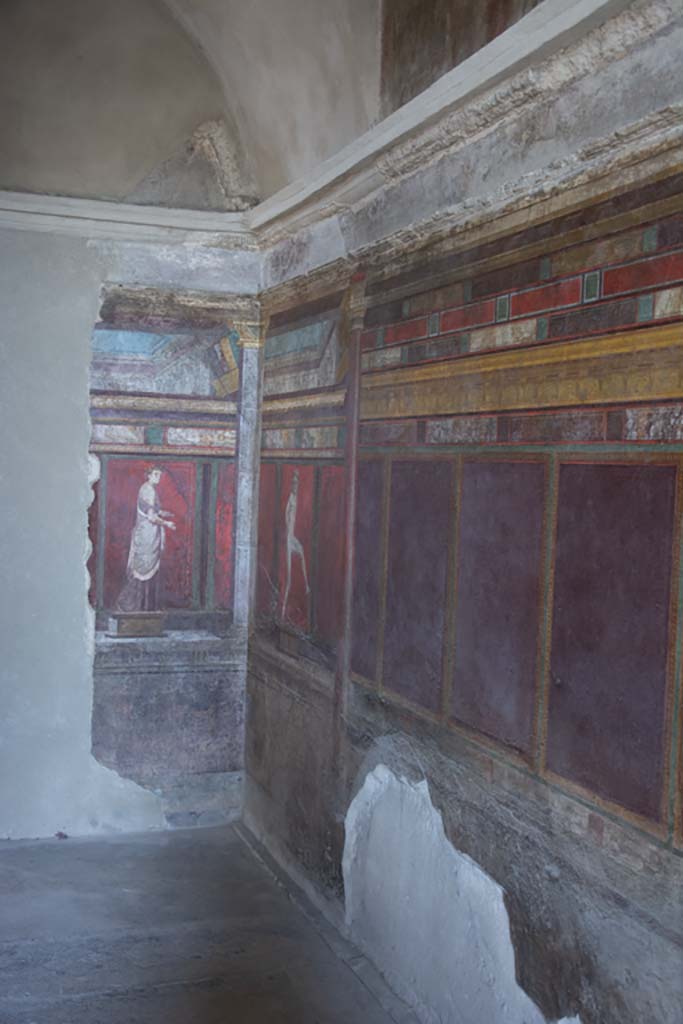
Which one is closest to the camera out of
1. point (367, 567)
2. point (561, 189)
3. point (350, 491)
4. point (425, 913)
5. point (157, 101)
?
point (561, 189)

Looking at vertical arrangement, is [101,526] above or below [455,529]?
below

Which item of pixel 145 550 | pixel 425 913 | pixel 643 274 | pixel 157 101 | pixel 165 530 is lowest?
pixel 425 913

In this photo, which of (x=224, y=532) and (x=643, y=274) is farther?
(x=224, y=532)

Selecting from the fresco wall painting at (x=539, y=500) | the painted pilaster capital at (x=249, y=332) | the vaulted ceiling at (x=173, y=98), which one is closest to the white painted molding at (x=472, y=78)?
the vaulted ceiling at (x=173, y=98)

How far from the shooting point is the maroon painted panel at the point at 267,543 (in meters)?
5.04

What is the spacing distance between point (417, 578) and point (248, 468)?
6.67 feet

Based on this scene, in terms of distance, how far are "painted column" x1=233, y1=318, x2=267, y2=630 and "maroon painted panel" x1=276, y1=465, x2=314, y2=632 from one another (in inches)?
16.8

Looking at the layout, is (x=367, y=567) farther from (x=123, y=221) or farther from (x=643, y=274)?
(x=123, y=221)

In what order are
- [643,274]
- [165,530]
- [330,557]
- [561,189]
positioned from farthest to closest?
1. [165,530]
2. [330,557]
3. [561,189]
4. [643,274]

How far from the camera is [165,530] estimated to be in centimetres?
525

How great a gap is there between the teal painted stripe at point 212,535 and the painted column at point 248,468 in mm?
115

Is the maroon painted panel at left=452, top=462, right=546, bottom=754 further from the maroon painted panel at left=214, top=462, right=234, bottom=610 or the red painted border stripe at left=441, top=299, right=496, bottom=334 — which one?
the maroon painted panel at left=214, top=462, right=234, bottom=610

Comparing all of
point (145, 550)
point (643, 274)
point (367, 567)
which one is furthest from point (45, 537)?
point (643, 274)

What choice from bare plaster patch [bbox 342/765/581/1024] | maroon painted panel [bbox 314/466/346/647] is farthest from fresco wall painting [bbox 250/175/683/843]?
bare plaster patch [bbox 342/765/581/1024]
